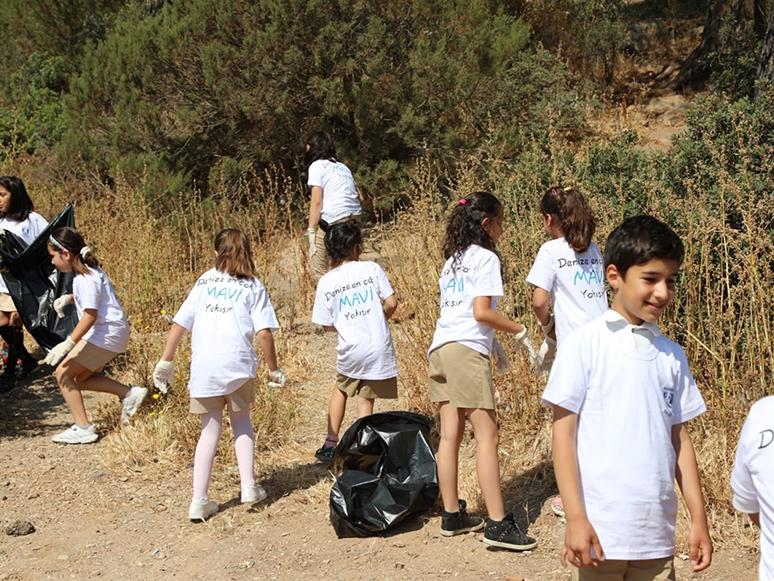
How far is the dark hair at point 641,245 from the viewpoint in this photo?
2.56 metres

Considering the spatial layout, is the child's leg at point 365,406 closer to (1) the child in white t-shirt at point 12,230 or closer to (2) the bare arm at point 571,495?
(2) the bare arm at point 571,495

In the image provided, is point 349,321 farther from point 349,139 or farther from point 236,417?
point 349,139

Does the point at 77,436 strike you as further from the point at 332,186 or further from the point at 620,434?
the point at 620,434

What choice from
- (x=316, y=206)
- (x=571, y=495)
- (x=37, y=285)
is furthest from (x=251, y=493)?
(x=37, y=285)

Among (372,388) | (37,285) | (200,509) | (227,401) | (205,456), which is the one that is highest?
(37,285)

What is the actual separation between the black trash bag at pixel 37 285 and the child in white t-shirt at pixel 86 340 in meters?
0.87

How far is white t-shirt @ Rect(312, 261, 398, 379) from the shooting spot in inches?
194

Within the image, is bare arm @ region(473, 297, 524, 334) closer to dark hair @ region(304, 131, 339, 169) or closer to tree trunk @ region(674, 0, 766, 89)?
dark hair @ region(304, 131, 339, 169)

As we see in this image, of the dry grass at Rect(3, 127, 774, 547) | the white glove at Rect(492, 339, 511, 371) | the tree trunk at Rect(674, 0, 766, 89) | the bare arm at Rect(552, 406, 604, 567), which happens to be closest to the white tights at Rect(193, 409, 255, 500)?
the dry grass at Rect(3, 127, 774, 547)

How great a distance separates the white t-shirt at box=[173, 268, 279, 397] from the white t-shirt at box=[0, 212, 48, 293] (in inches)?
117

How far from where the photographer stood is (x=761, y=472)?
2027 millimetres

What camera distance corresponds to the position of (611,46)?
13250 millimetres

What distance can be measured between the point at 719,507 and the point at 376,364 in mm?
1882

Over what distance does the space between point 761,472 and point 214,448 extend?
321 centimetres
